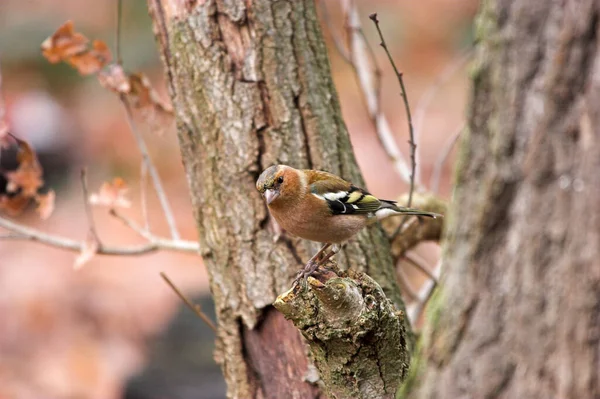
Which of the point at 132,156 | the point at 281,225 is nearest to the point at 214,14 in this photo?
the point at 281,225

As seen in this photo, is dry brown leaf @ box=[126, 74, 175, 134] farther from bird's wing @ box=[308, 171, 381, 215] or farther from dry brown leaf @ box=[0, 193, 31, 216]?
bird's wing @ box=[308, 171, 381, 215]

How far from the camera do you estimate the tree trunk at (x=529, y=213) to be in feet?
5.23

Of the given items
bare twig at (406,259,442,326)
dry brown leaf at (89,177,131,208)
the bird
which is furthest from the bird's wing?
dry brown leaf at (89,177,131,208)

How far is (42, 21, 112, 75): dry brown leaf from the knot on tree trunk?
2516mm

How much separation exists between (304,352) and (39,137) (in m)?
10.6

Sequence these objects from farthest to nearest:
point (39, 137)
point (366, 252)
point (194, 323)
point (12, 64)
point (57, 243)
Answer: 1. point (12, 64)
2. point (39, 137)
3. point (194, 323)
4. point (57, 243)
5. point (366, 252)

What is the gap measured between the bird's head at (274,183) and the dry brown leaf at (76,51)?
1.65 metres

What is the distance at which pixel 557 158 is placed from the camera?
5.33 ft

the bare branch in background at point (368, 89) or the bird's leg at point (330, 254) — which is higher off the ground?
the bare branch in background at point (368, 89)

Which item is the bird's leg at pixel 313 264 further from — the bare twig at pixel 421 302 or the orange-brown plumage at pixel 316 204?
the bare twig at pixel 421 302

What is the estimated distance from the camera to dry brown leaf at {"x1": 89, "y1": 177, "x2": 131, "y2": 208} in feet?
14.0

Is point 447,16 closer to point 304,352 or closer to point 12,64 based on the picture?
point 12,64

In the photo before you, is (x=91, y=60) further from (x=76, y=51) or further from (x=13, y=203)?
(x=13, y=203)

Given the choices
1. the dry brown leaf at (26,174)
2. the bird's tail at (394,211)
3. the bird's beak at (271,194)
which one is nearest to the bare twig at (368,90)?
the bird's tail at (394,211)
